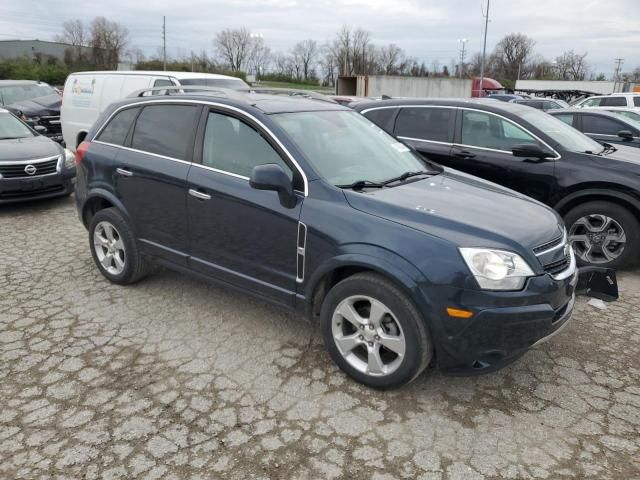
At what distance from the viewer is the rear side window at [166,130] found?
4121mm

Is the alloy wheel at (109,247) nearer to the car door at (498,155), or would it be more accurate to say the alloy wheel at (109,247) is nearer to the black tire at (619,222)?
the car door at (498,155)

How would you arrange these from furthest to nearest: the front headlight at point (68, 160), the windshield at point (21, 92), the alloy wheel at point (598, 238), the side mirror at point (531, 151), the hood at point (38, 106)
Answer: the windshield at point (21, 92), the hood at point (38, 106), the front headlight at point (68, 160), the side mirror at point (531, 151), the alloy wheel at point (598, 238)

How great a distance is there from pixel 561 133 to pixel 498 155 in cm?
80

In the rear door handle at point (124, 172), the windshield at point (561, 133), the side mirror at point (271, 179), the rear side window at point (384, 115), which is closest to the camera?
the side mirror at point (271, 179)

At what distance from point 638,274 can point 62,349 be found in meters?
5.46

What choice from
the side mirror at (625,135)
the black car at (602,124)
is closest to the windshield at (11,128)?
the black car at (602,124)

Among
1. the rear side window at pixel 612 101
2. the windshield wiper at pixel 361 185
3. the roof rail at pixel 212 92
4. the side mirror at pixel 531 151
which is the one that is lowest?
the windshield wiper at pixel 361 185

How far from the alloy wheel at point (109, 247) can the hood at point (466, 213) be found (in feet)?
8.18

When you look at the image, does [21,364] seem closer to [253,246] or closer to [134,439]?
[134,439]

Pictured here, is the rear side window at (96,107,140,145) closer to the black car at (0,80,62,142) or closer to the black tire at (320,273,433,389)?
the black tire at (320,273,433,389)

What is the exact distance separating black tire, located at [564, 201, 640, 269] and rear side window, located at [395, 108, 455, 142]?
166 centimetres

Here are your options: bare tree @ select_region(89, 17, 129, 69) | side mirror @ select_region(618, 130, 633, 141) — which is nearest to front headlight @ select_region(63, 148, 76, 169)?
side mirror @ select_region(618, 130, 633, 141)

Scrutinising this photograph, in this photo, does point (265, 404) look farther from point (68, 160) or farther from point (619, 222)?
point (68, 160)

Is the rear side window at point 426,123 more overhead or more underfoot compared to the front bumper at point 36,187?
more overhead
